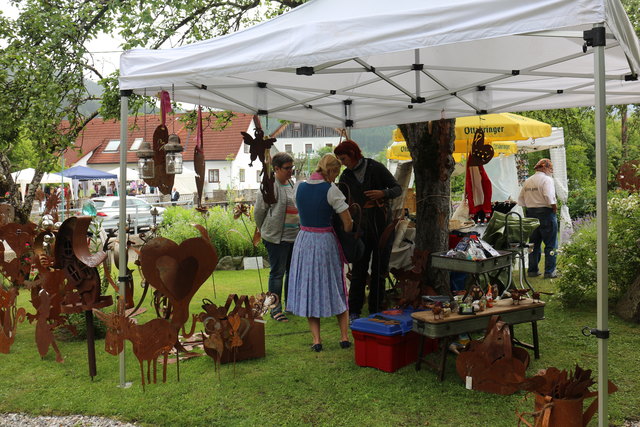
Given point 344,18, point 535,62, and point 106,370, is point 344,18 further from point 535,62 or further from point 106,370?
point 106,370

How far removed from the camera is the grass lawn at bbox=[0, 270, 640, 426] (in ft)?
11.2

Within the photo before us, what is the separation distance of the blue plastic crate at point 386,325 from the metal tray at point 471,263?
46cm

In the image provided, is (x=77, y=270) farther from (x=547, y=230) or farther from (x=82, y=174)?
(x=82, y=174)

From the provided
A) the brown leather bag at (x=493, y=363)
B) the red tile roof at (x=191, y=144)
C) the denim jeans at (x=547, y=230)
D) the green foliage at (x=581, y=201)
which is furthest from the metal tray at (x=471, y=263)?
the red tile roof at (x=191, y=144)

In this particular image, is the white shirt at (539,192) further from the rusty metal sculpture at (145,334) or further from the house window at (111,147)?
the house window at (111,147)

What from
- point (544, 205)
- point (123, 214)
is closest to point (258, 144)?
point (123, 214)

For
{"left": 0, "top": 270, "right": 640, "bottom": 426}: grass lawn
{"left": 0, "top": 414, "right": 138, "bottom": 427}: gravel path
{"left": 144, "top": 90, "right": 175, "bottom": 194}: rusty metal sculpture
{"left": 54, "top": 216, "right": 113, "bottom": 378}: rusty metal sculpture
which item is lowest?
{"left": 0, "top": 414, "right": 138, "bottom": 427}: gravel path

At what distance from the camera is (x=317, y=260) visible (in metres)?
4.52

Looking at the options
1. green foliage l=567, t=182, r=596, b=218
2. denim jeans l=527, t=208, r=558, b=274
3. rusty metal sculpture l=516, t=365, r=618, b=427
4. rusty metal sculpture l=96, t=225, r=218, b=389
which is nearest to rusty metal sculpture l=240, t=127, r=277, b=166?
rusty metal sculpture l=96, t=225, r=218, b=389

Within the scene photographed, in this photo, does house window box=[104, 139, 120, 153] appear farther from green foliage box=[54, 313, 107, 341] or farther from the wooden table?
the wooden table

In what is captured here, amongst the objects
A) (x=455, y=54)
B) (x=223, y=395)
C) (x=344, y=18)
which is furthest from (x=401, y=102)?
(x=223, y=395)

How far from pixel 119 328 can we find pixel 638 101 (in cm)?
466

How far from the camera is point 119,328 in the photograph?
3719 millimetres

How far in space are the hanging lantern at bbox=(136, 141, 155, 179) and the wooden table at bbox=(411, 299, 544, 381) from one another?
6.83 ft
